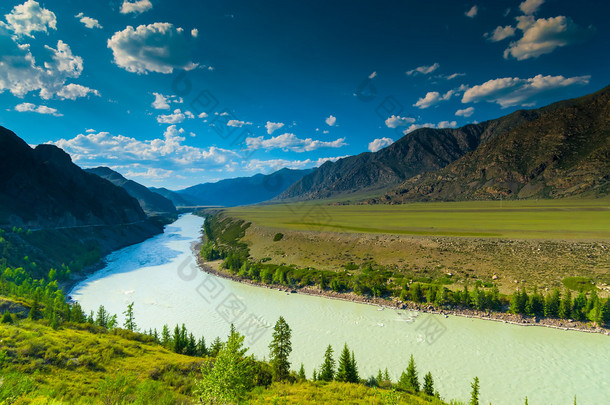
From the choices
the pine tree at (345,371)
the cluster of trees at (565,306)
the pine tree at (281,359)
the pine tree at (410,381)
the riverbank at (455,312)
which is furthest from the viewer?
the riverbank at (455,312)

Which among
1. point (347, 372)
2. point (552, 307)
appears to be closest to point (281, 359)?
point (347, 372)

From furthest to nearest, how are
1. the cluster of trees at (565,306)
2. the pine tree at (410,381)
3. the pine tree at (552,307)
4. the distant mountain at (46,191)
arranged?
the distant mountain at (46,191) → the pine tree at (552,307) → the cluster of trees at (565,306) → the pine tree at (410,381)

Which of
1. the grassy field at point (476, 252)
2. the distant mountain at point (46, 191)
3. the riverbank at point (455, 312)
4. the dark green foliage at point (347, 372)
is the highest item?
the distant mountain at point (46, 191)

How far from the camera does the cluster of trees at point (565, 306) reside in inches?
1234

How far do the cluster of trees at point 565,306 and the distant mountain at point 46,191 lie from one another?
121218mm

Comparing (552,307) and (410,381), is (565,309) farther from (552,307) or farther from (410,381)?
(410,381)

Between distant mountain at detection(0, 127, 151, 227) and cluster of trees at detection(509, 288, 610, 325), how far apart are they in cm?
12122

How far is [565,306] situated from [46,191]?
148024 mm

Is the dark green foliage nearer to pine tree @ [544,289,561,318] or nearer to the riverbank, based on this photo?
the riverbank

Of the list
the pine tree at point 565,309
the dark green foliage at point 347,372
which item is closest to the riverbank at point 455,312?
the pine tree at point 565,309

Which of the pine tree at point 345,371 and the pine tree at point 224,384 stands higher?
the pine tree at point 224,384

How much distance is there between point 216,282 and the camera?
59219 mm

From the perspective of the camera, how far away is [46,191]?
98.5 meters

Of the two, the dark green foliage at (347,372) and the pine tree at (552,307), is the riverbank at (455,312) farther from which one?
the dark green foliage at (347,372)
